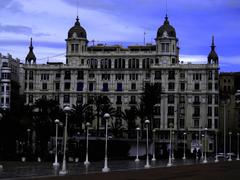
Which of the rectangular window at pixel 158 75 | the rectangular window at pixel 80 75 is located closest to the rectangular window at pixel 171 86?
the rectangular window at pixel 158 75

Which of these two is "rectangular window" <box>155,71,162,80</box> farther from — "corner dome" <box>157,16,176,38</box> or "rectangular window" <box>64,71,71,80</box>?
"rectangular window" <box>64,71,71,80</box>

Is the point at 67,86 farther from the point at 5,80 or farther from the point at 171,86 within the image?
the point at 171,86

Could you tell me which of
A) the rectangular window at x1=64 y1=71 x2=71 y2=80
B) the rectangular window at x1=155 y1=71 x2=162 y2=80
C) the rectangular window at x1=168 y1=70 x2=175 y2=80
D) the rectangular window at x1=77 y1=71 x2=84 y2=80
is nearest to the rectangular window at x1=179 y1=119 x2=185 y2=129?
the rectangular window at x1=168 y1=70 x2=175 y2=80

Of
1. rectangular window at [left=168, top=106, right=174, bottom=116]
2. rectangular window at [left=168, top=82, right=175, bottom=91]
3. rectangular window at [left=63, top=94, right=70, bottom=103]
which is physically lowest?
rectangular window at [left=168, top=106, right=174, bottom=116]

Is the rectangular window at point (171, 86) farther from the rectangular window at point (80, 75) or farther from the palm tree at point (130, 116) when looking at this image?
the rectangular window at point (80, 75)

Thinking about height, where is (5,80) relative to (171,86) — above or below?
above

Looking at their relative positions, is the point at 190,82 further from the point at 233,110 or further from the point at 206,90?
the point at 233,110

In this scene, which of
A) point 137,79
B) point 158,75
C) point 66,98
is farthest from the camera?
point 66,98

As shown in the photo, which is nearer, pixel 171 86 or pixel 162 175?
pixel 162 175

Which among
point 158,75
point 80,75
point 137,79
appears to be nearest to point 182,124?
point 158,75

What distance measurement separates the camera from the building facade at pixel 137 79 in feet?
501

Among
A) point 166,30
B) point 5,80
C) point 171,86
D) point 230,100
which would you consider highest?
point 166,30

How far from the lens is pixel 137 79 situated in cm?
15600

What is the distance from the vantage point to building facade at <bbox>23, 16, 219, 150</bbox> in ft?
501
